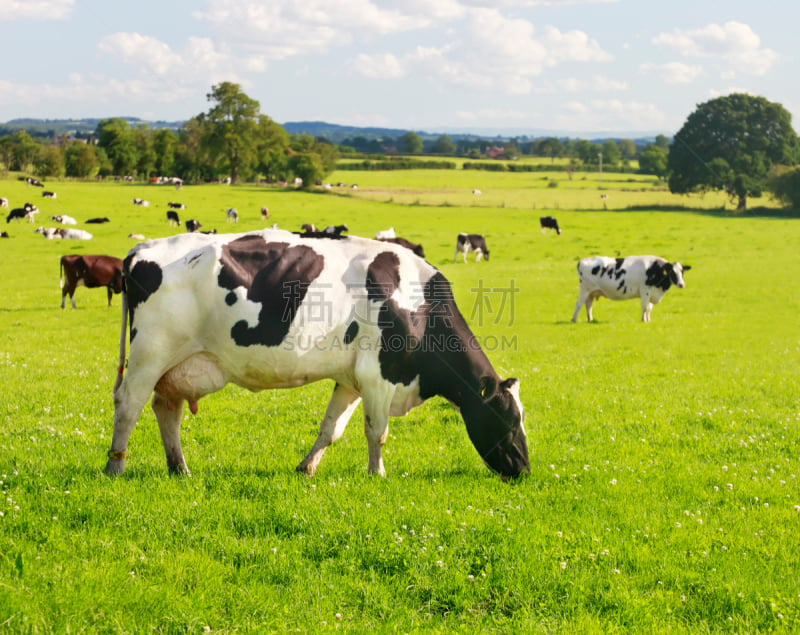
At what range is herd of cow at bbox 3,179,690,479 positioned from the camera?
7.62 m

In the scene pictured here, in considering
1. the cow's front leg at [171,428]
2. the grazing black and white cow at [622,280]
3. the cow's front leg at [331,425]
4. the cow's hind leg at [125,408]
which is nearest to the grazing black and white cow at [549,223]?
the grazing black and white cow at [622,280]

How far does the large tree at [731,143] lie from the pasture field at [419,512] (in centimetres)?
7499

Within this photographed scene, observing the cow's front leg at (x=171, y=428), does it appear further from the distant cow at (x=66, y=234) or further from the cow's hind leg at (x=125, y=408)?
the distant cow at (x=66, y=234)

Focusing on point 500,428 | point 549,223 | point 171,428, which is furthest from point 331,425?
point 549,223

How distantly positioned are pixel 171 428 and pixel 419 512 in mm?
3092

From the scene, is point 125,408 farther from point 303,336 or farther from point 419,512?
point 419,512

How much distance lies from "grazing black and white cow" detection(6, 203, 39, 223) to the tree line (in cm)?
3815

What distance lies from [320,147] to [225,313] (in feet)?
359

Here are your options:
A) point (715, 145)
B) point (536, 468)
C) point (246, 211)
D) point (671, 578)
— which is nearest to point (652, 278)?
point (536, 468)

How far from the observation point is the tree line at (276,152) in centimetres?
8374

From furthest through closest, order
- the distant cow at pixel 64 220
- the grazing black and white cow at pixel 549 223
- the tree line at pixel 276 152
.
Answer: the tree line at pixel 276 152 → the grazing black and white cow at pixel 549 223 → the distant cow at pixel 64 220

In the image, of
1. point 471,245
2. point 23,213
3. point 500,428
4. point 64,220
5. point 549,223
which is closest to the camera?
point 500,428

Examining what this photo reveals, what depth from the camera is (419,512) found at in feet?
22.9

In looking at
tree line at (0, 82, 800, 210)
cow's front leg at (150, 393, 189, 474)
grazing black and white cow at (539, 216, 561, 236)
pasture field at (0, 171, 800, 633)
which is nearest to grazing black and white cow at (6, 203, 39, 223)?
tree line at (0, 82, 800, 210)
